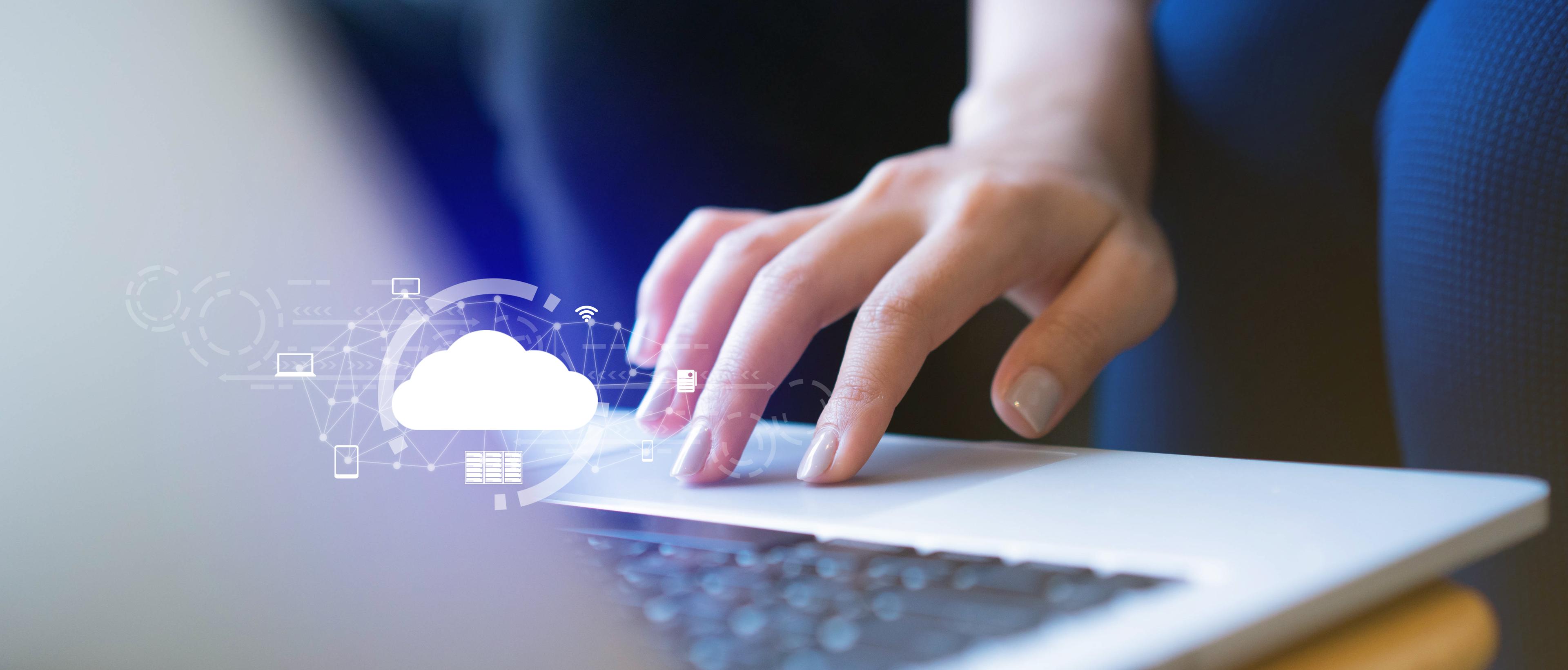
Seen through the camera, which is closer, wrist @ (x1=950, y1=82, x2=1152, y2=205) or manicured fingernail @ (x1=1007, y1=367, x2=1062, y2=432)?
manicured fingernail @ (x1=1007, y1=367, x2=1062, y2=432)

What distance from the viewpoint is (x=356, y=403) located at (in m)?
0.28

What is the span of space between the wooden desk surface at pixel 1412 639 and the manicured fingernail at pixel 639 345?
274 millimetres

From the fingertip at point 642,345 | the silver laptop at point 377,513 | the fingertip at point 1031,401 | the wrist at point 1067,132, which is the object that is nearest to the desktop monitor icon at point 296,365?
the silver laptop at point 377,513

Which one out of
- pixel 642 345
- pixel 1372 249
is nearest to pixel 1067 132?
pixel 1372 249

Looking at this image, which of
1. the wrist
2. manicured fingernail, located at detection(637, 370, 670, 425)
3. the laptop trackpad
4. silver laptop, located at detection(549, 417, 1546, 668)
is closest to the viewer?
silver laptop, located at detection(549, 417, 1546, 668)

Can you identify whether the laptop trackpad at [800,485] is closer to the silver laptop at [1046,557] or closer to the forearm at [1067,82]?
the silver laptop at [1046,557]

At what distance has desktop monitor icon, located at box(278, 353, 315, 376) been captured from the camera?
28 centimetres

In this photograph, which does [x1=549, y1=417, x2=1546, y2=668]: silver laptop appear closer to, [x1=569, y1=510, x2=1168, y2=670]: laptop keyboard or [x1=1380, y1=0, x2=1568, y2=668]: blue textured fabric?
[x1=569, y1=510, x2=1168, y2=670]: laptop keyboard

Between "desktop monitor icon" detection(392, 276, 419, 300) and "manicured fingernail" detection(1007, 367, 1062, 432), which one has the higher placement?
"desktop monitor icon" detection(392, 276, 419, 300)

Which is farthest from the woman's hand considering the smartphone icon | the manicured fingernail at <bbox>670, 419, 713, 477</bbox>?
the smartphone icon

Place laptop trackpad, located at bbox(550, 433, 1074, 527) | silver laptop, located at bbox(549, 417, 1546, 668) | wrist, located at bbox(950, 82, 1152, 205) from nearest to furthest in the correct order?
silver laptop, located at bbox(549, 417, 1546, 668)
laptop trackpad, located at bbox(550, 433, 1074, 527)
wrist, located at bbox(950, 82, 1152, 205)

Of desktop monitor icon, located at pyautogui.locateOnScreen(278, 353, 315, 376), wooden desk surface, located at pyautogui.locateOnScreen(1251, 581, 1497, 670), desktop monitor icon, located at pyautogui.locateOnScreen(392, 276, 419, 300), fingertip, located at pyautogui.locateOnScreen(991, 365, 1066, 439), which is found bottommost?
fingertip, located at pyautogui.locateOnScreen(991, 365, 1066, 439)

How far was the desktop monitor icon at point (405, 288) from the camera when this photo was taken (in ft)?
1.01

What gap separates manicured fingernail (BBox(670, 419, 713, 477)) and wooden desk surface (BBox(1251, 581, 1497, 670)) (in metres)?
0.20
